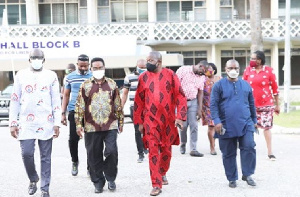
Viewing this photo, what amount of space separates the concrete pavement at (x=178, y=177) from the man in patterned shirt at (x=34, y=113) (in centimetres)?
73

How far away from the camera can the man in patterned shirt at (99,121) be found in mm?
7133

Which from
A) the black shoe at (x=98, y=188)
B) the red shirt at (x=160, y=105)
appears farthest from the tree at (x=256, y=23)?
the black shoe at (x=98, y=188)

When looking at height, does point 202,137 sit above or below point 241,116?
below

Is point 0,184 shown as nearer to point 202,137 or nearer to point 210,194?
point 210,194

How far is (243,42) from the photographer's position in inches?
1117

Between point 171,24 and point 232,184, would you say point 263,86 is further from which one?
point 171,24

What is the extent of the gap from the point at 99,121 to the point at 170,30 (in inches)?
862

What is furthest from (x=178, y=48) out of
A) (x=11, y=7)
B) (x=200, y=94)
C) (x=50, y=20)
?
(x=200, y=94)

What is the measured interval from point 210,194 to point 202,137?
21.1 ft

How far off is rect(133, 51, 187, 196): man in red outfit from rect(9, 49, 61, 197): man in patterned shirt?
1176 mm

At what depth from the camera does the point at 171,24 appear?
2845cm

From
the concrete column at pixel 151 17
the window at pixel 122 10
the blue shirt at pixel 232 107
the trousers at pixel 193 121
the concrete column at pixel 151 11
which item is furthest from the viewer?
the window at pixel 122 10

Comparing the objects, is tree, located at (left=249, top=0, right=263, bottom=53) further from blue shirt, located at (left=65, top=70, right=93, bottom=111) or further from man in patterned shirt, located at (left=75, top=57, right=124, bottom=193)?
man in patterned shirt, located at (left=75, top=57, right=124, bottom=193)

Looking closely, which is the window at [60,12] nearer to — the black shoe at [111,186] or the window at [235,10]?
the window at [235,10]
